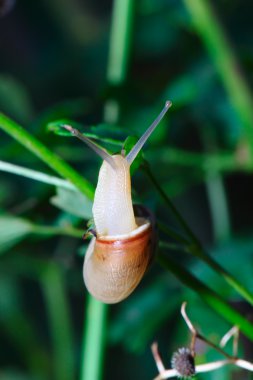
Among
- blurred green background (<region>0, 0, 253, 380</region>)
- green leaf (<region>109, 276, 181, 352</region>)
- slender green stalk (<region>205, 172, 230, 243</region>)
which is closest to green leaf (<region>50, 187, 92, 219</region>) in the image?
blurred green background (<region>0, 0, 253, 380</region>)

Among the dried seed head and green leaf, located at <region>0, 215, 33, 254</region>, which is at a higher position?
green leaf, located at <region>0, 215, 33, 254</region>

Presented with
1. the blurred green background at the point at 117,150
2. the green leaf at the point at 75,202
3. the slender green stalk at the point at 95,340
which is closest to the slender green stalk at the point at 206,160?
the blurred green background at the point at 117,150

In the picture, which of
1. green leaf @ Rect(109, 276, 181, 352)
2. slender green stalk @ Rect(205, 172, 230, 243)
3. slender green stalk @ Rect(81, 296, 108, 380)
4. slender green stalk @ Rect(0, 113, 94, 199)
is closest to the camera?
slender green stalk @ Rect(0, 113, 94, 199)

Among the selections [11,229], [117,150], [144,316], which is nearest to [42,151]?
[117,150]

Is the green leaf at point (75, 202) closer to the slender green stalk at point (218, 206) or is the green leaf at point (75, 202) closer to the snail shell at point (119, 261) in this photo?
the snail shell at point (119, 261)

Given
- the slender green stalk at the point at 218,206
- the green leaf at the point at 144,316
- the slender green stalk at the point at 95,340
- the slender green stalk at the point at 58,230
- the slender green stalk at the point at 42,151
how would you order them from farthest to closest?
the slender green stalk at the point at 218,206, the green leaf at the point at 144,316, the slender green stalk at the point at 95,340, the slender green stalk at the point at 58,230, the slender green stalk at the point at 42,151

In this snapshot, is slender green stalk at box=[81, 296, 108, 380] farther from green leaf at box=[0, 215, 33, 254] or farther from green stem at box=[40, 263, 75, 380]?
green stem at box=[40, 263, 75, 380]

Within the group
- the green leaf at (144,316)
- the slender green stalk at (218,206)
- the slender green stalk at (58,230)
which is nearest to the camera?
the slender green stalk at (58,230)

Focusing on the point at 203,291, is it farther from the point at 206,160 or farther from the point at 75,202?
the point at 206,160
